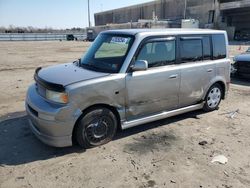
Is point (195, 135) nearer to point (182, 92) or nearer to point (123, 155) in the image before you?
point (182, 92)

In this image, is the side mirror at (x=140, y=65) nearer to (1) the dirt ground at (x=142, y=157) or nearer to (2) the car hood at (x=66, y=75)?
(2) the car hood at (x=66, y=75)

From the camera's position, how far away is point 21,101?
7.16 metres

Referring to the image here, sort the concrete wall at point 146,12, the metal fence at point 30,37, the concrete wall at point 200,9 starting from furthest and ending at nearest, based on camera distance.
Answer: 1. the concrete wall at point 146,12
2. the concrete wall at point 200,9
3. the metal fence at point 30,37

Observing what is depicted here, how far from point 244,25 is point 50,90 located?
69508 millimetres

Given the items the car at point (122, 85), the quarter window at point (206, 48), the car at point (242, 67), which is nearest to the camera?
the car at point (122, 85)

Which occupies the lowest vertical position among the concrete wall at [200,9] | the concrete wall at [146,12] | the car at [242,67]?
the car at [242,67]

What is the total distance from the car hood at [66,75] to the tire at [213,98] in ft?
9.53

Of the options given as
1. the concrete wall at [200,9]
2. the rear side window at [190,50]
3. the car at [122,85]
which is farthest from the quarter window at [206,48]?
the concrete wall at [200,9]

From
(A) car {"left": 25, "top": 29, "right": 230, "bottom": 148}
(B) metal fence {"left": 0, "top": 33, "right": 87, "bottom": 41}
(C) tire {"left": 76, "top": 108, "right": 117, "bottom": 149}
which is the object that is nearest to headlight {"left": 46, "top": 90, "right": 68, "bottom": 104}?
(A) car {"left": 25, "top": 29, "right": 230, "bottom": 148}

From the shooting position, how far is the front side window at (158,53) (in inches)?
189

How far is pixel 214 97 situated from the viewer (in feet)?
21.0

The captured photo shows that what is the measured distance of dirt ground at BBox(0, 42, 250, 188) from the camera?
359 centimetres

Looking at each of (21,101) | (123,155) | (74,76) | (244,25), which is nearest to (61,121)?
(74,76)

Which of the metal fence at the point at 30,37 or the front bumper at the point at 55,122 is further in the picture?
the metal fence at the point at 30,37
